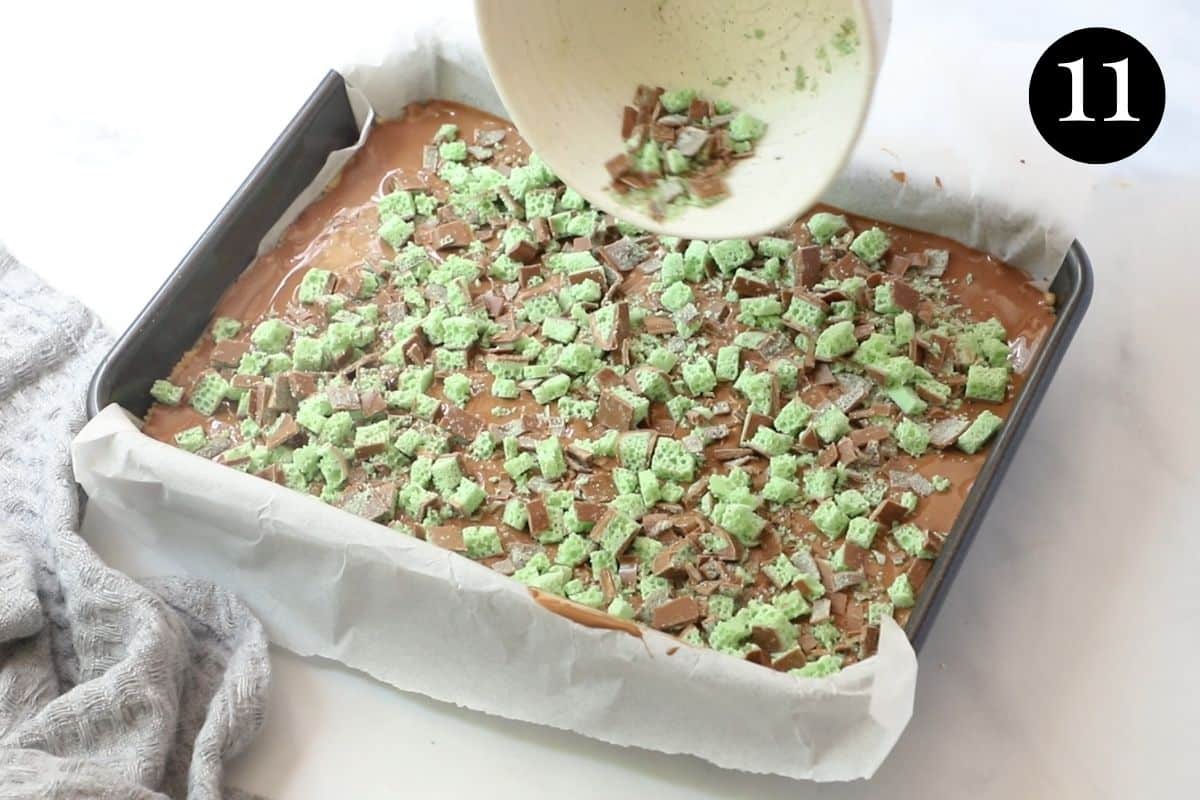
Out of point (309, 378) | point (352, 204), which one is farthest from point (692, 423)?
point (352, 204)

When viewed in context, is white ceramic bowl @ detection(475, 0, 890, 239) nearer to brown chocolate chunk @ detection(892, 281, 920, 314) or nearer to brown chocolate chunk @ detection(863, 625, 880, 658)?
brown chocolate chunk @ detection(892, 281, 920, 314)

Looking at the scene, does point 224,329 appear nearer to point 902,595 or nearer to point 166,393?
point 166,393

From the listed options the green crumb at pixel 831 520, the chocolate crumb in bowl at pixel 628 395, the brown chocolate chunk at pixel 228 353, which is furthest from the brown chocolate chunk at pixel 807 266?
the brown chocolate chunk at pixel 228 353

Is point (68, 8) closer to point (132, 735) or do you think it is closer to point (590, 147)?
point (590, 147)

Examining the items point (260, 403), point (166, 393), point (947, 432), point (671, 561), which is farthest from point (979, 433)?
point (166, 393)

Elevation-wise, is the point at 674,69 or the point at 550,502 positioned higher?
the point at 674,69

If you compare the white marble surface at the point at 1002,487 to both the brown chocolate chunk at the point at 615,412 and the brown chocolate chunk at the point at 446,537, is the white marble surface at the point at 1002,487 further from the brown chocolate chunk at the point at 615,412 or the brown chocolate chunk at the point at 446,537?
the brown chocolate chunk at the point at 615,412
